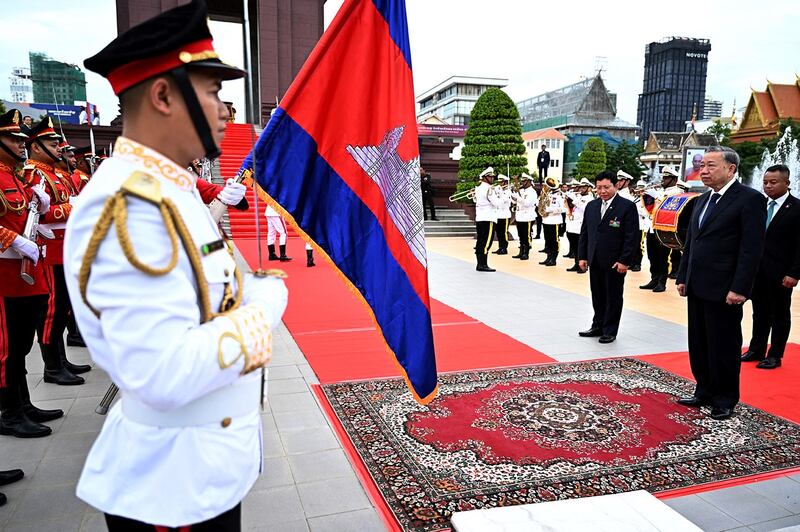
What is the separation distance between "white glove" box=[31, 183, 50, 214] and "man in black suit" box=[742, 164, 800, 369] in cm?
623

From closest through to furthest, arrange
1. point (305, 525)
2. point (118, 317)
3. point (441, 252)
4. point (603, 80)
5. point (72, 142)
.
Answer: point (118, 317)
point (305, 525)
point (441, 252)
point (72, 142)
point (603, 80)

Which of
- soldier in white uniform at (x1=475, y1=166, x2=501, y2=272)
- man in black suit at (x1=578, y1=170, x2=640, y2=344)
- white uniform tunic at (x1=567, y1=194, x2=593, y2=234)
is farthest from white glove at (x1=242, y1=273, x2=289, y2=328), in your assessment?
white uniform tunic at (x1=567, y1=194, x2=593, y2=234)

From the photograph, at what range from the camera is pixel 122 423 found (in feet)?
4.32

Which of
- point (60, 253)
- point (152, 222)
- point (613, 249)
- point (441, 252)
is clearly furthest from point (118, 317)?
point (441, 252)

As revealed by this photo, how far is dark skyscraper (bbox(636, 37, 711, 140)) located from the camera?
394 feet

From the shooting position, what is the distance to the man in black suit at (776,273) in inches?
210

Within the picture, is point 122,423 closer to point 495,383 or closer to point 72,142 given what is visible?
point 495,383

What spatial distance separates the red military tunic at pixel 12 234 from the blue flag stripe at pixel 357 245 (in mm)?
1898

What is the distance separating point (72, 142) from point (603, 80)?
2674 inches

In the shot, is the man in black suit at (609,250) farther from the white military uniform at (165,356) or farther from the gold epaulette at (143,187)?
the gold epaulette at (143,187)

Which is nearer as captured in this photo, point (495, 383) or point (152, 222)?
point (152, 222)

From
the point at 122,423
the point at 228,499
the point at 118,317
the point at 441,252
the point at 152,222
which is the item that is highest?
the point at 152,222

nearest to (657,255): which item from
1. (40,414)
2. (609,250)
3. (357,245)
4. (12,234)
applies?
(609,250)

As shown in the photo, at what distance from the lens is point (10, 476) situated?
2.98 metres
